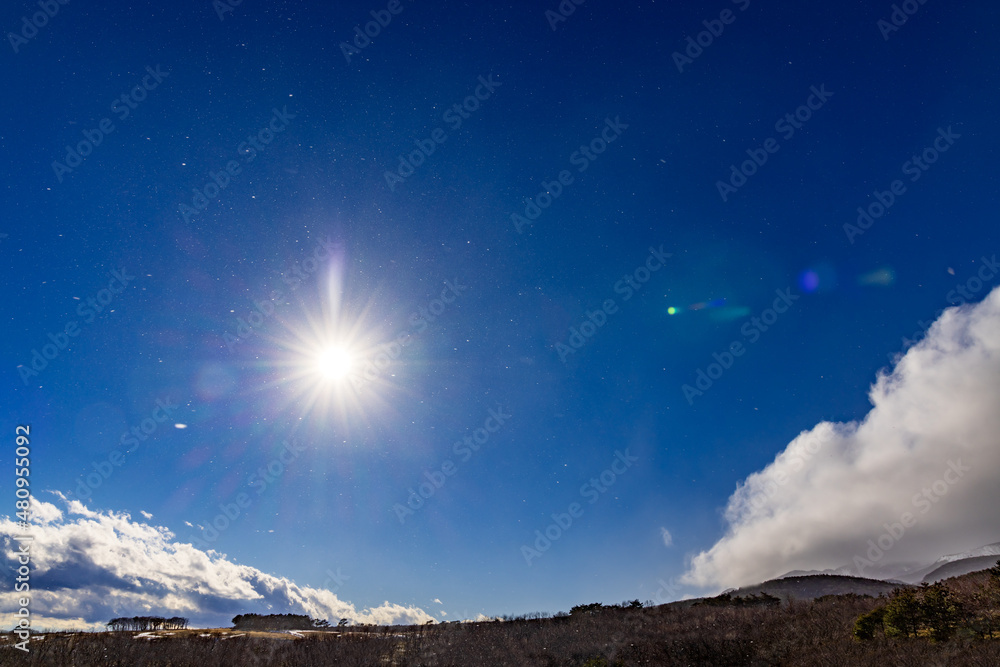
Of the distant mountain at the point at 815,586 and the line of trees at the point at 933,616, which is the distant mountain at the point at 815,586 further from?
the line of trees at the point at 933,616

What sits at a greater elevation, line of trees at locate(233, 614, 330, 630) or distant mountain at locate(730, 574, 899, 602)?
line of trees at locate(233, 614, 330, 630)

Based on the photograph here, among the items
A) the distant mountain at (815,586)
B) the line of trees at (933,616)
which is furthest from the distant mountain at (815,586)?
the line of trees at (933,616)

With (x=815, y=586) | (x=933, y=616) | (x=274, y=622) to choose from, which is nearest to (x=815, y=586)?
(x=815, y=586)

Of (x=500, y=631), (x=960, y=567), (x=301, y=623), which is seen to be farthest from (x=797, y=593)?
(x=301, y=623)

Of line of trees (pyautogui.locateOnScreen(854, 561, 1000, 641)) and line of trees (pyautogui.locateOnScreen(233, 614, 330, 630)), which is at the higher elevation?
line of trees (pyautogui.locateOnScreen(233, 614, 330, 630))

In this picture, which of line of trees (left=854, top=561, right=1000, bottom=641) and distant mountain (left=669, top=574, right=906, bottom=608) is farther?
distant mountain (left=669, top=574, right=906, bottom=608)

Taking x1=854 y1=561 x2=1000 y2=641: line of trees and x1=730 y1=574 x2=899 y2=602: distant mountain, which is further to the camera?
x1=730 y1=574 x2=899 y2=602: distant mountain

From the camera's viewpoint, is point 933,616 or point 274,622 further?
point 274,622

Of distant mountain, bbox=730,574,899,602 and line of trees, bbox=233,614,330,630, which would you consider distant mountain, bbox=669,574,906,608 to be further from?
line of trees, bbox=233,614,330,630

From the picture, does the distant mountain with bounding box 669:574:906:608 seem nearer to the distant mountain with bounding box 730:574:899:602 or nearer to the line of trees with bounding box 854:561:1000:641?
the distant mountain with bounding box 730:574:899:602

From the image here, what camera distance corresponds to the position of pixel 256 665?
20.1 meters

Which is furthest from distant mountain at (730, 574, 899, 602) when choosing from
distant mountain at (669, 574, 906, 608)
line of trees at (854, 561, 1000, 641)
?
line of trees at (854, 561, 1000, 641)

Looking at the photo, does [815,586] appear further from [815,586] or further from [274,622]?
[274,622]

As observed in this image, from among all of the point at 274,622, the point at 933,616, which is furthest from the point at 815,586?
the point at 274,622
